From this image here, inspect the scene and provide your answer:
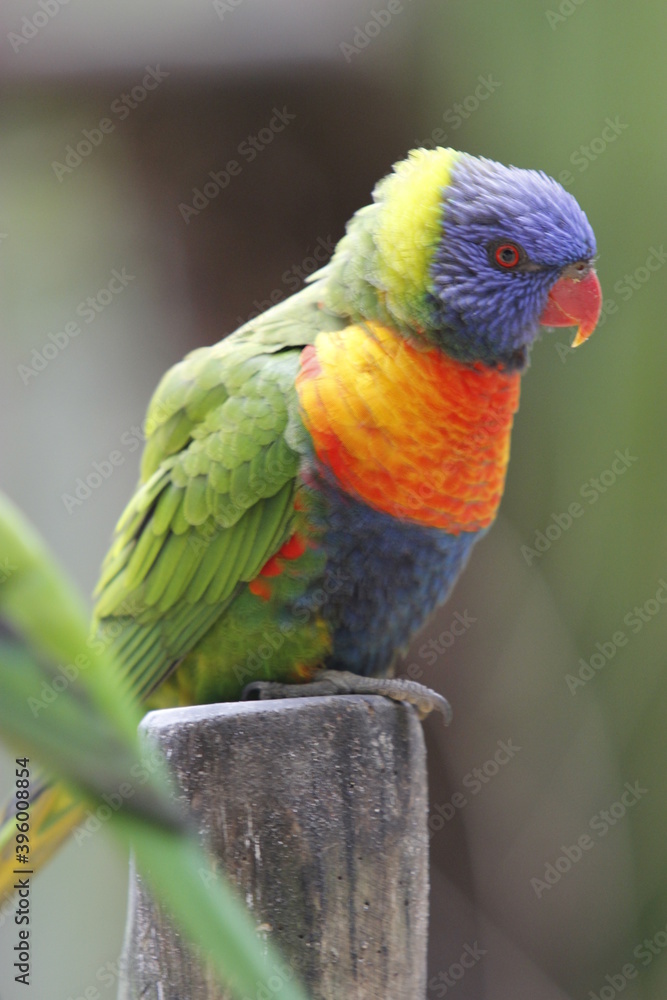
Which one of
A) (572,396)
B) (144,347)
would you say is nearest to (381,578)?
(572,396)

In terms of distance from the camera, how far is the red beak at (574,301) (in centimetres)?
174

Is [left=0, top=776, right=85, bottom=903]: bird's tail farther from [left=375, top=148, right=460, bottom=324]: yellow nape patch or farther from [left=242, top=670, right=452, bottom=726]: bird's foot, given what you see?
[left=375, top=148, right=460, bottom=324]: yellow nape patch

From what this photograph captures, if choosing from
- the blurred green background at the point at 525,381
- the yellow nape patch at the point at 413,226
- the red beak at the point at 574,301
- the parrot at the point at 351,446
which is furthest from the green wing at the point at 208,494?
the blurred green background at the point at 525,381

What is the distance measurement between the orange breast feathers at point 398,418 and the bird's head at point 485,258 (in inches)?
2.4

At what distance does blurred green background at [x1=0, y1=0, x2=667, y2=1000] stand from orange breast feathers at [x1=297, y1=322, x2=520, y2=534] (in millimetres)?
1120

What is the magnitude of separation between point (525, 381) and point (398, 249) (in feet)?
4.27

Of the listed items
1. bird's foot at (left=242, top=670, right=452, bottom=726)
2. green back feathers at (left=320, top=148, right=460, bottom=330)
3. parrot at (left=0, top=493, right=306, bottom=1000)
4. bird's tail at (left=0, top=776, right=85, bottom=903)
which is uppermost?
green back feathers at (left=320, top=148, right=460, bottom=330)

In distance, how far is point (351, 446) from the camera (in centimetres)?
167

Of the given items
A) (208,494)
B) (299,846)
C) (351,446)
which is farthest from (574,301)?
(299,846)

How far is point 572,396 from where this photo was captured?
281 cm

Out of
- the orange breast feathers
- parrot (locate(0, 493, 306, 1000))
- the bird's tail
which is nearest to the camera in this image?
parrot (locate(0, 493, 306, 1000))

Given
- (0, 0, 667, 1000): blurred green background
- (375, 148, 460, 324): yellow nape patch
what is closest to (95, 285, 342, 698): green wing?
(375, 148, 460, 324): yellow nape patch

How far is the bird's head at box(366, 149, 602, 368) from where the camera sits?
1678 millimetres

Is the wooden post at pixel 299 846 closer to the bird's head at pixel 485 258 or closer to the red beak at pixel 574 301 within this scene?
the bird's head at pixel 485 258
